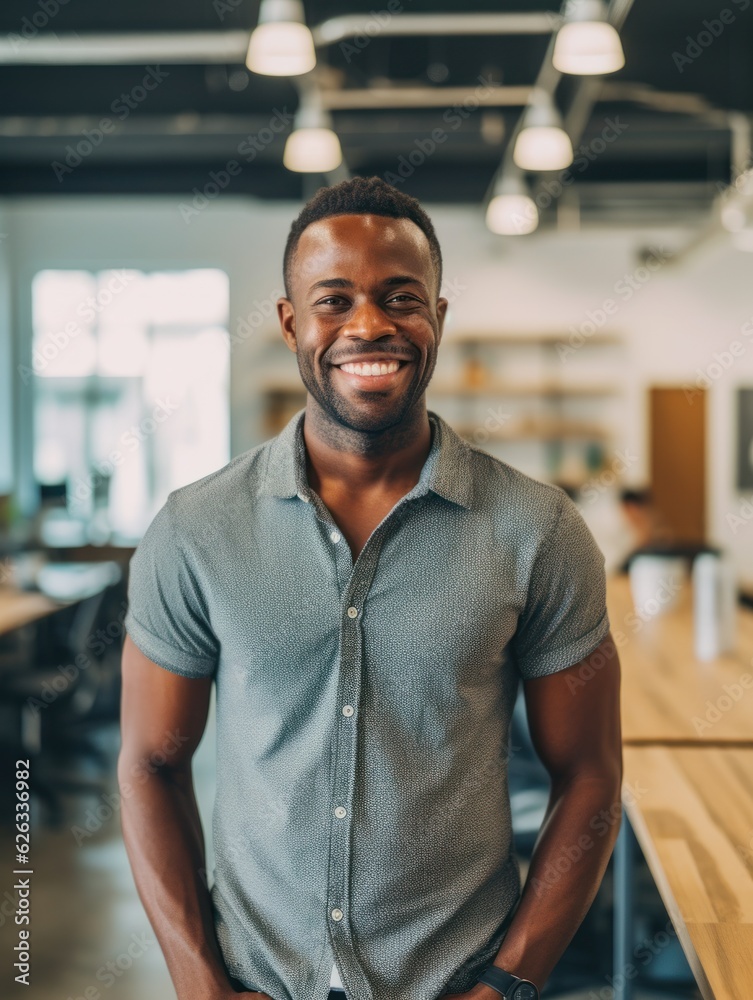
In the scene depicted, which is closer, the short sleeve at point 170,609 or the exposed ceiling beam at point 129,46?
the short sleeve at point 170,609

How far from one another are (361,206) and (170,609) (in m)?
0.57

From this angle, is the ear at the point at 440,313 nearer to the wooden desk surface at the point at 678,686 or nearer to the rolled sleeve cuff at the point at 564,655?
the rolled sleeve cuff at the point at 564,655

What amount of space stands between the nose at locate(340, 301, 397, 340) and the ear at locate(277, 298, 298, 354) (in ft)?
0.38

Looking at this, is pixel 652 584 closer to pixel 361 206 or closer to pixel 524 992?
pixel 524 992

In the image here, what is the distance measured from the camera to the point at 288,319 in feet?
4.72

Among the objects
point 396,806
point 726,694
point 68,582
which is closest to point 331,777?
point 396,806

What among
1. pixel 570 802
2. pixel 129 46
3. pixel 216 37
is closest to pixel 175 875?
pixel 570 802

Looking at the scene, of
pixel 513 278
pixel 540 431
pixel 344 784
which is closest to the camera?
pixel 344 784

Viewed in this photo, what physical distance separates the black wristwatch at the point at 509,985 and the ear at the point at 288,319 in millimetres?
834

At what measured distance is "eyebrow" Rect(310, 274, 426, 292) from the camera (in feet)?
4.39

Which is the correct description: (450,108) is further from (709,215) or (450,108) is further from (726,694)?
(726,694)

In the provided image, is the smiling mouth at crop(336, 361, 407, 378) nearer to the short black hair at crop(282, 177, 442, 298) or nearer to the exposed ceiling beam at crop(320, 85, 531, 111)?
the short black hair at crop(282, 177, 442, 298)

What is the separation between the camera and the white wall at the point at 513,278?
8805mm

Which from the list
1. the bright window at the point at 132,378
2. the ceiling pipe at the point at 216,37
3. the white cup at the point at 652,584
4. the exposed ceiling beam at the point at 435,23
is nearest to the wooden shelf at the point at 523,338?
the bright window at the point at 132,378
